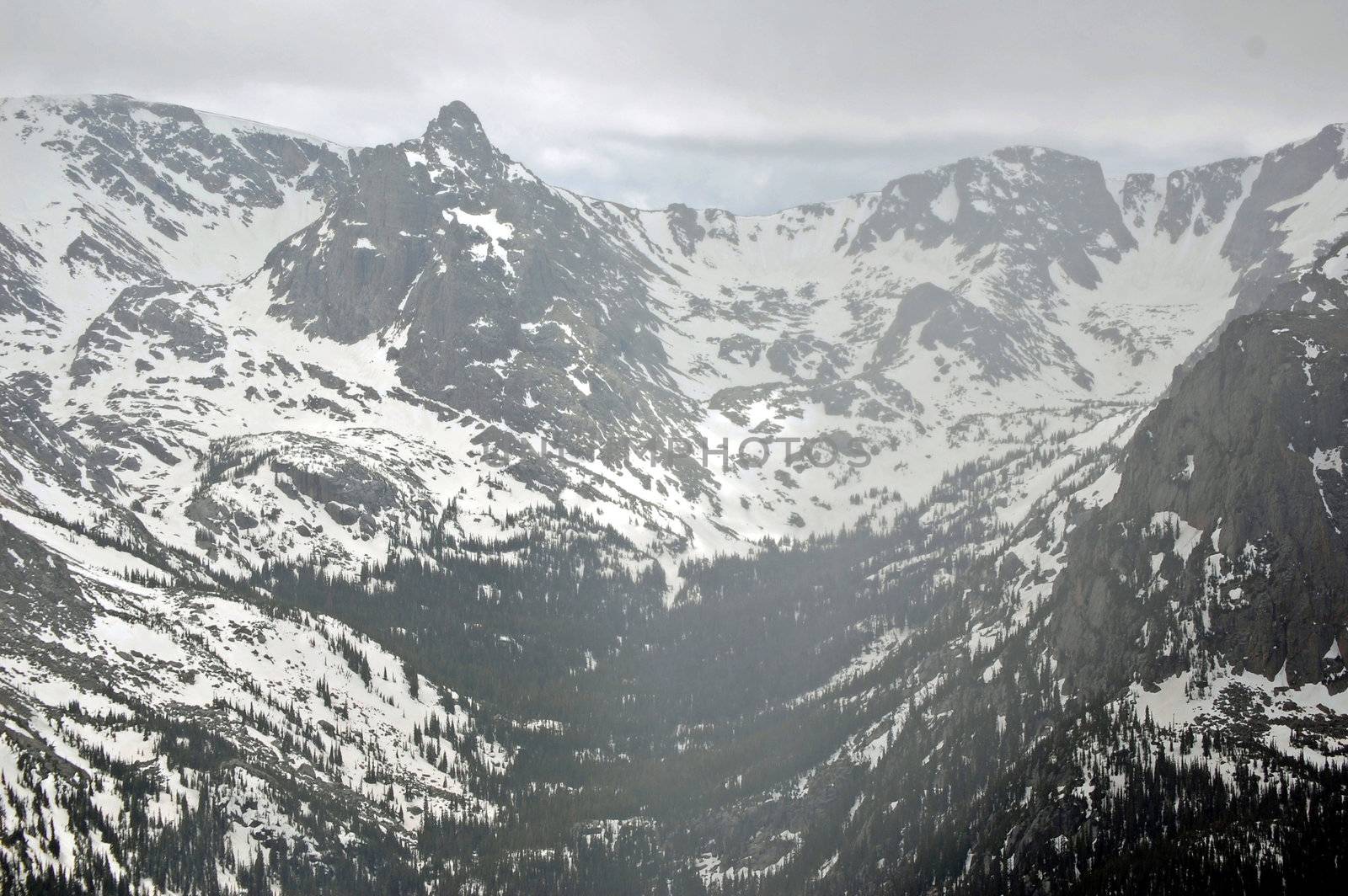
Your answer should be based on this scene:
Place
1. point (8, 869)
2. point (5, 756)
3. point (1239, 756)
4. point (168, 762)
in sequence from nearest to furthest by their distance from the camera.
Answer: point (8, 869)
point (5, 756)
point (1239, 756)
point (168, 762)

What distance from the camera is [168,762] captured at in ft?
653

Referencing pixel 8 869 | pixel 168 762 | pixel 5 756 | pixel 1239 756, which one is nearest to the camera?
pixel 8 869

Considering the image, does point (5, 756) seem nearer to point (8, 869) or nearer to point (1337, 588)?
point (8, 869)

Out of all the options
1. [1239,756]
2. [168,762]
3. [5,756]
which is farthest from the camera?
[168,762]

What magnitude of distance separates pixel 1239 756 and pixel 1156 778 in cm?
1084

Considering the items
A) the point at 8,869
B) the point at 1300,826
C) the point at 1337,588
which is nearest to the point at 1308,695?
the point at 1337,588

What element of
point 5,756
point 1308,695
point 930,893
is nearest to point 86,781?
point 5,756

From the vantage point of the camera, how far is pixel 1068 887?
177 m

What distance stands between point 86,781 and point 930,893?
11279 cm

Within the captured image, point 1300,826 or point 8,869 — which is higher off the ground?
point 1300,826

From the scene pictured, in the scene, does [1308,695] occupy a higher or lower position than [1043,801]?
higher

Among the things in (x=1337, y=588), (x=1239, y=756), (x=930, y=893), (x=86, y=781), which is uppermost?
(x=1337, y=588)

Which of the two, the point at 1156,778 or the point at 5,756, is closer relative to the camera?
the point at 5,756

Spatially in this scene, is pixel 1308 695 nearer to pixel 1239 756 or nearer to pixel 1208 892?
pixel 1239 756
